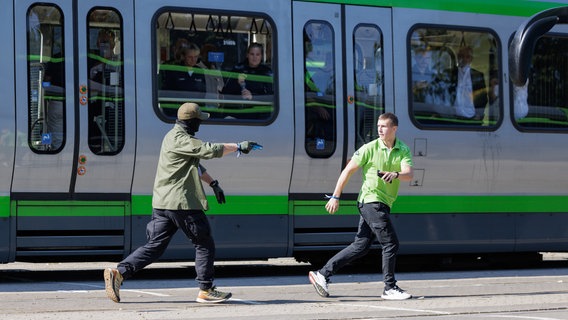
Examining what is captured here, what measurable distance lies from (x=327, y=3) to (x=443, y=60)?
1.63 metres

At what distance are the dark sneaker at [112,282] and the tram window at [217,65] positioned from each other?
2.80m

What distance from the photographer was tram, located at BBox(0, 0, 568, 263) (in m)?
11.8

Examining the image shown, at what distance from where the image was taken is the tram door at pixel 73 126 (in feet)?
38.3

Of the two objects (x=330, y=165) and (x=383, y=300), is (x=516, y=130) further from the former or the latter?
(x=383, y=300)

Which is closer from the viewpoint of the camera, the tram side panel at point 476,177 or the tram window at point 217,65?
the tram window at point 217,65

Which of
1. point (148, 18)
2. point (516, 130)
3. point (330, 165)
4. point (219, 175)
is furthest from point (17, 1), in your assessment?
point (516, 130)

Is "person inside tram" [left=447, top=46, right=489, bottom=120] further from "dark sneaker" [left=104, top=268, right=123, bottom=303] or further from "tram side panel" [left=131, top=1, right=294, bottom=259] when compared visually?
"dark sneaker" [left=104, top=268, right=123, bottom=303]

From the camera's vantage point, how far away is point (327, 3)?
42.6ft

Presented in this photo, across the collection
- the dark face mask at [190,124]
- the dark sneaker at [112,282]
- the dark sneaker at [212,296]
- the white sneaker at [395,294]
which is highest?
the dark face mask at [190,124]

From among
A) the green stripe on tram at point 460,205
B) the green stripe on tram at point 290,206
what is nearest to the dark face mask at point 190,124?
the green stripe on tram at point 290,206

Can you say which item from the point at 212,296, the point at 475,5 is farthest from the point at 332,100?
the point at 212,296

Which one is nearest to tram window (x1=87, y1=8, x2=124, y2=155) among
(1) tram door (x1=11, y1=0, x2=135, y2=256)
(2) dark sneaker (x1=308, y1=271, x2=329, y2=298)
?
(1) tram door (x1=11, y1=0, x2=135, y2=256)

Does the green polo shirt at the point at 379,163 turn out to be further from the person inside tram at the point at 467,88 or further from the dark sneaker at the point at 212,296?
the person inside tram at the point at 467,88

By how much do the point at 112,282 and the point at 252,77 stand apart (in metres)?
3.68
